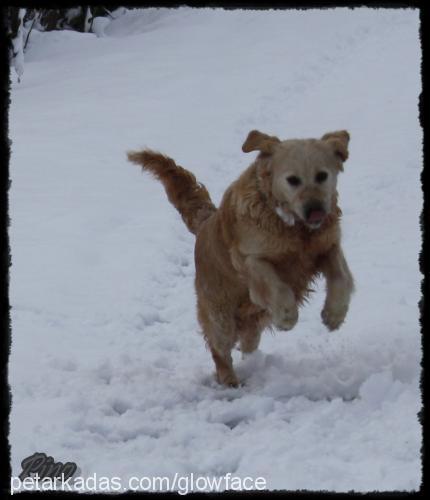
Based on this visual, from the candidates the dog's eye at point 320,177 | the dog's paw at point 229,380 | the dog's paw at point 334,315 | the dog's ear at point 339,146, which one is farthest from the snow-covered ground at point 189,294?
the dog's ear at point 339,146

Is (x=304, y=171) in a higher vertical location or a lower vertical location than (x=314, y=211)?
higher

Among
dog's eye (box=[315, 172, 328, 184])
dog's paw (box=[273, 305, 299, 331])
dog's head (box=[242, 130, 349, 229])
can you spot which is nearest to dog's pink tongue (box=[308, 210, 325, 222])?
dog's head (box=[242, 130, 349, 229])

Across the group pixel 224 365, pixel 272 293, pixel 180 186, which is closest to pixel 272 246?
pixel 272 293

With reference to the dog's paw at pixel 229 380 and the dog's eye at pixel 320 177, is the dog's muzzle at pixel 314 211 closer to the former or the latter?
the dog's eye at pixel 320 177

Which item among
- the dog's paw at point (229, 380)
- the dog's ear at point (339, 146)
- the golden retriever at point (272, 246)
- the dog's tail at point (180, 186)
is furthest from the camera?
the dog's tail at point (180, 186)

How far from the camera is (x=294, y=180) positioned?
164 inches

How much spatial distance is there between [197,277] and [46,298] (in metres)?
1.77

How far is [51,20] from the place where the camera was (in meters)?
21.9

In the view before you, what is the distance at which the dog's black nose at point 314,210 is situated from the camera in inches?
160

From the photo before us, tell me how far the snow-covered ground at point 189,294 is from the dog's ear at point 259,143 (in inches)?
52.4

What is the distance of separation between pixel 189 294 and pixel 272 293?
2.27 metres

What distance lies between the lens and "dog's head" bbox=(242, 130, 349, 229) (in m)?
4.09

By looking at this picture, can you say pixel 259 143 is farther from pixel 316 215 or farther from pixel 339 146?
pixel 316 215
